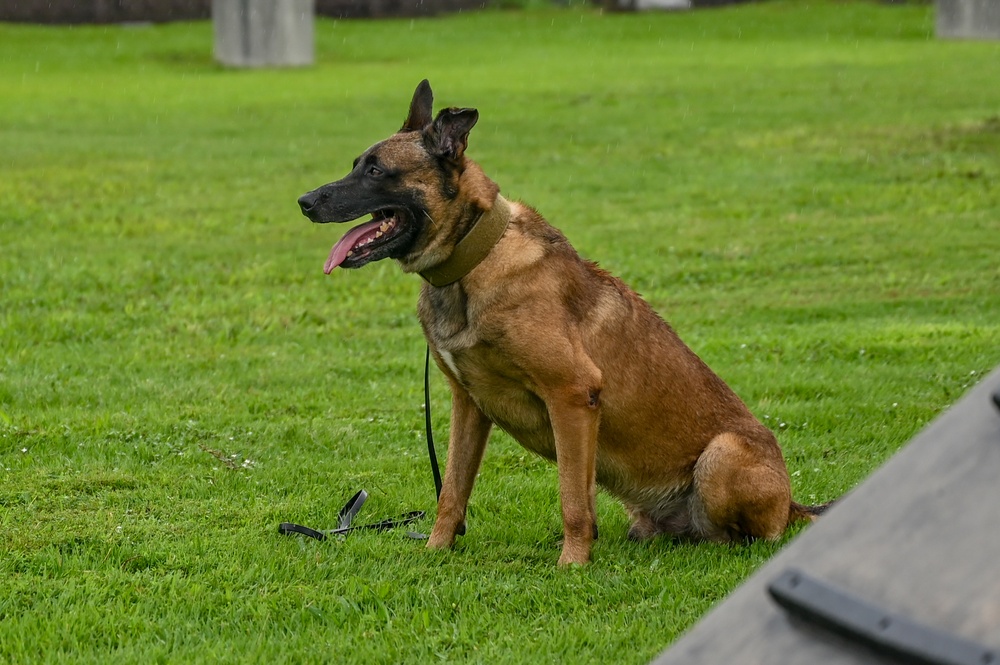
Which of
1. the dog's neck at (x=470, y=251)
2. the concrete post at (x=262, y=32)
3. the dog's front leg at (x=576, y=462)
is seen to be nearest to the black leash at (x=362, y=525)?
the dog's neck at (x=470, y=251)

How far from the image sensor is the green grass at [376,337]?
4.29 metres

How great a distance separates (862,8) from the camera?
38.0m

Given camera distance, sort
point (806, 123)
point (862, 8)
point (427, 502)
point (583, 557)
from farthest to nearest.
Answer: point (862, 8) < point (806, 123) < point (427, 502) < point (583, 557)

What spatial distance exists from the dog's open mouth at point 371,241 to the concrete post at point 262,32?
25536 mm

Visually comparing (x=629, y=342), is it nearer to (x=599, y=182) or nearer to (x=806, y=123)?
(x=599, y=182)

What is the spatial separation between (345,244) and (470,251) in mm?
432

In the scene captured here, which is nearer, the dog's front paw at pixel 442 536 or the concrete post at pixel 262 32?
the dog's front paw at pixel 442 536

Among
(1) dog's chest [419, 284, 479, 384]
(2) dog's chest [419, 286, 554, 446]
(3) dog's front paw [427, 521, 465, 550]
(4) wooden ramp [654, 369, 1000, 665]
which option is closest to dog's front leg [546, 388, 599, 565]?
(2) dog's chest [419, 286, 554, 446]

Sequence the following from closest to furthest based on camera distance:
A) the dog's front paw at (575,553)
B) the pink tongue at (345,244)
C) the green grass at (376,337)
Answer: the green grass at (376,337), the pink tongue at (345,244), the dog's front paw at (575,553)

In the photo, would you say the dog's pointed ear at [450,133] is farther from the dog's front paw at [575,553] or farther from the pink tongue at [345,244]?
the dog's front paw at [575,553]

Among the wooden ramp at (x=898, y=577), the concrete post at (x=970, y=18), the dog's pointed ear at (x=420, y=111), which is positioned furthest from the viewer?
the concrete post at (x=970, y=18)

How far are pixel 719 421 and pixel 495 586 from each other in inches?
43.4

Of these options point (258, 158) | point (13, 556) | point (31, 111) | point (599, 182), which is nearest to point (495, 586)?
point (13, 556)

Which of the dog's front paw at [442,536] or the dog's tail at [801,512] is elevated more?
the dog's tail at [801,512]
